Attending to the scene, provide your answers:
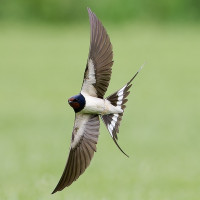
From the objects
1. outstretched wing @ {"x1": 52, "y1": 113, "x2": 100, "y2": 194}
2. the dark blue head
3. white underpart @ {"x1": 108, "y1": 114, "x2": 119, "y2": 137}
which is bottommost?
outstretched wing @ {"x1": 52, "y1": 113, "x2": 100, "y2": 194}

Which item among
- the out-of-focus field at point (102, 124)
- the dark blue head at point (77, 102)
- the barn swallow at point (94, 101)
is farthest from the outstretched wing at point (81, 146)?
the out-of-focus field at point (102, 124)

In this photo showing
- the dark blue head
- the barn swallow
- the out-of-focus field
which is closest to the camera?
the dark blue head

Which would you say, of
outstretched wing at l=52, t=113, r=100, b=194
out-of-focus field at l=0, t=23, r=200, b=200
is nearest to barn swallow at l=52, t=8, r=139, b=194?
outstretched wing at l=52, t=113, r=100, b=194

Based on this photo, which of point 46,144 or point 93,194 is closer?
point 93,194

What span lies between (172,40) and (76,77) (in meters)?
3.85

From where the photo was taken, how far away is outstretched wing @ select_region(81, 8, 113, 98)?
2512 mm

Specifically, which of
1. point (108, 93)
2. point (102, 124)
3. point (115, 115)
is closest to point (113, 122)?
point (115, 115)

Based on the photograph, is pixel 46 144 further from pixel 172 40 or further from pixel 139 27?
pixel 139 27

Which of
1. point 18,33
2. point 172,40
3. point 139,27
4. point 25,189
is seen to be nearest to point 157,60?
point 172,40

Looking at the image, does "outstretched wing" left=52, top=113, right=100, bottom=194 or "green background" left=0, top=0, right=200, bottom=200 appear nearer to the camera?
"outstretched wing" left=52, top=113, right=100, bottom=194

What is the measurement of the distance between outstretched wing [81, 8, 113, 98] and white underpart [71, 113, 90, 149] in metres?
0.09

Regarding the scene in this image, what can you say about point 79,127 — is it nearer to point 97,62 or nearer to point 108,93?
point 97,62

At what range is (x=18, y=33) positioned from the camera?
1523cm

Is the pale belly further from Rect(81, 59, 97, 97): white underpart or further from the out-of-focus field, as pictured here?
the out-of-focus field
